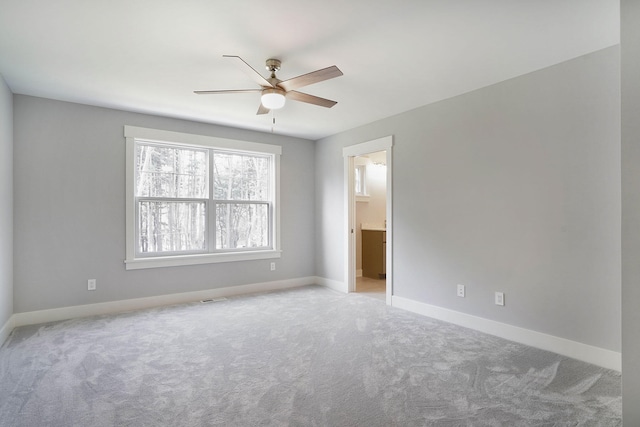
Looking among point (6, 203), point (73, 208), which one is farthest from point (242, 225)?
point (6, 203)

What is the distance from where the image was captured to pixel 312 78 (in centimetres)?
255

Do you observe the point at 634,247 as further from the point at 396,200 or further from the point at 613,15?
the point at 396,200

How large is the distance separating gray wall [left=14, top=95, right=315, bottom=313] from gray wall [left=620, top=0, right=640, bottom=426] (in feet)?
14.6

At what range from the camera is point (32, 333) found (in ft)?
10.9

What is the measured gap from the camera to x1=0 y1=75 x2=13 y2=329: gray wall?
10.4ft

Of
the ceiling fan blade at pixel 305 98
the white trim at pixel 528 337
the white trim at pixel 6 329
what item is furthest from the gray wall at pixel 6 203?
the white trim at pixel 528 337

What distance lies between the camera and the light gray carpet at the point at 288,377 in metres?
1.97

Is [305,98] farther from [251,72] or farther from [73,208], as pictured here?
[73,208]

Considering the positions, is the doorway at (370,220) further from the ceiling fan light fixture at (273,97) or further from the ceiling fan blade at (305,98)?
the ceiling fan light fixture at (273,97)

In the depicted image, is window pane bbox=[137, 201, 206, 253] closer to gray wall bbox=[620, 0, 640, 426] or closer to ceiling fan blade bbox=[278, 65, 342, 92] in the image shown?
ceiling fan blade bbox=[278, 65, 342, 92]

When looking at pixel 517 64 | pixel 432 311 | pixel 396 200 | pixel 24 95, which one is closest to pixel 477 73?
pixel 517 64

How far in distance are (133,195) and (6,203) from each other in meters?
1.18

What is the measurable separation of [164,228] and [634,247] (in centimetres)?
465

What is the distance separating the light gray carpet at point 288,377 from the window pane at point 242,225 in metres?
1.55
